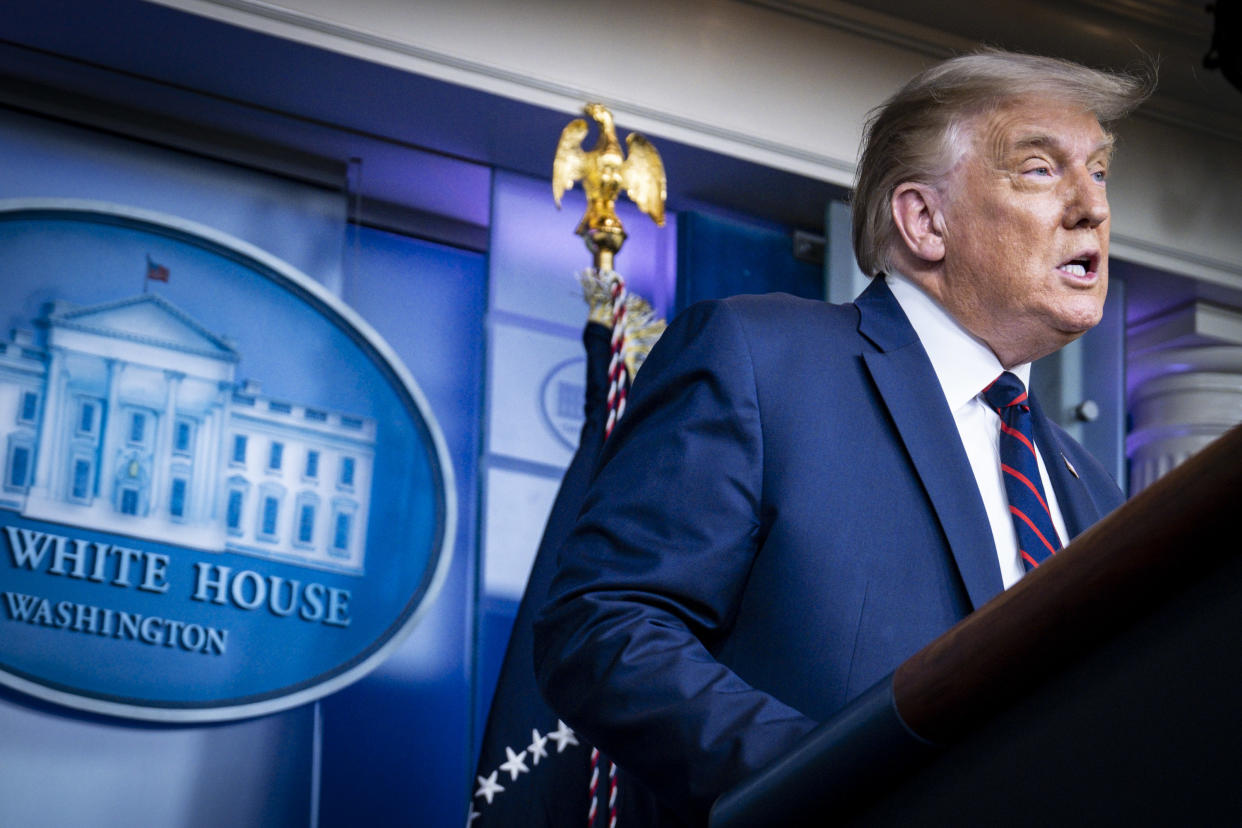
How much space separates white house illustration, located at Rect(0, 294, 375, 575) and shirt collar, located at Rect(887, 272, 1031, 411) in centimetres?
171

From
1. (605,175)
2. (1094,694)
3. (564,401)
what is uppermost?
(605,175)

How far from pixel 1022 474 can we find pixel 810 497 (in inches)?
8.6

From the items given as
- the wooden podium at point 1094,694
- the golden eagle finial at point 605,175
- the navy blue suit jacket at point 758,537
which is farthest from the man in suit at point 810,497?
the golden eagle finial at point 605,175

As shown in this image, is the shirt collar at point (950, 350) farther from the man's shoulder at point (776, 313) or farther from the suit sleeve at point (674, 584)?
the suit sleeve at point (674, 584)

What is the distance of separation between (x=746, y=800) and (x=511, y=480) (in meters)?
2.45

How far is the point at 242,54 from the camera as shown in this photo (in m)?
3.22

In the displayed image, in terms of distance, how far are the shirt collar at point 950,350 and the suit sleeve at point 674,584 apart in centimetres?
24

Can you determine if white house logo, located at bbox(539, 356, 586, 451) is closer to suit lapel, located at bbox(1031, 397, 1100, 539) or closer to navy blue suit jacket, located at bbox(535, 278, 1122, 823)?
suit lapel, located at bbox(1031, 397, 1100, 539)

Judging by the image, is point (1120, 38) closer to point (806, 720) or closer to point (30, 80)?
point (30, 80)

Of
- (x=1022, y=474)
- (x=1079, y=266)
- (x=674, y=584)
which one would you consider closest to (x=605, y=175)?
(x=1079, y=266)

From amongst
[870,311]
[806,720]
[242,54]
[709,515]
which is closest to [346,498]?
[242,54]

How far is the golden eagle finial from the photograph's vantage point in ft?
10.2

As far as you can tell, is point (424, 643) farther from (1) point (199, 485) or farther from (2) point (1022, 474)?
(2) point (1022, 474)

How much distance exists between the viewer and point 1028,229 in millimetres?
1590
